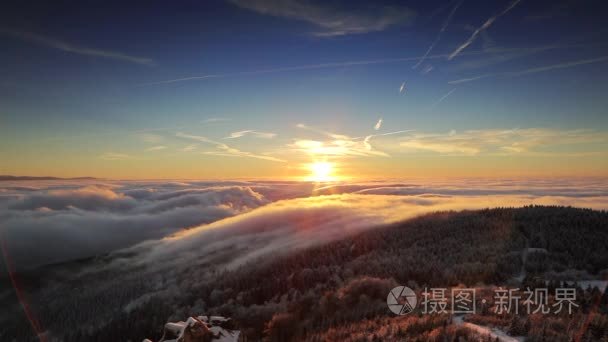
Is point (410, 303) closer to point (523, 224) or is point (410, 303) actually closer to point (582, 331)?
point (582, 331)

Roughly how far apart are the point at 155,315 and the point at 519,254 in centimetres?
13116

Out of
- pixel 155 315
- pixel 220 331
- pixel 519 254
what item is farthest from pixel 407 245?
pixel 155 315

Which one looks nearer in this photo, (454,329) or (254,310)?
(454,329)

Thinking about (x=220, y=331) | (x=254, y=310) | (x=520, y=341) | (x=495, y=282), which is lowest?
(x=254, y=310)

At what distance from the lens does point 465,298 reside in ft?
71.3

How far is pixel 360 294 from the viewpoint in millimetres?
34688

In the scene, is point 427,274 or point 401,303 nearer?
point 401,303

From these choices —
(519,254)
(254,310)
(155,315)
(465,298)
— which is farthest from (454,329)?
(155,315)

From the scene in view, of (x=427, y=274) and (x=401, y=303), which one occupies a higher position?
(x=401, y=303)

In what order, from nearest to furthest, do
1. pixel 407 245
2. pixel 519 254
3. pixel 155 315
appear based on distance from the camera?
pixel 519 254
pixel 407 245
pixel 155 315

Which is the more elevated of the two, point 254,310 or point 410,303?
point 410,303

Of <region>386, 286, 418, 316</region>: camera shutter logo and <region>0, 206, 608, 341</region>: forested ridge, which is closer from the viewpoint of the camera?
<region>0, 206, 608, 341</region>: forested ridge

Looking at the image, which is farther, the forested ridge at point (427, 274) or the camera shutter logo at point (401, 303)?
the camera shutter logo at point (401, 303)

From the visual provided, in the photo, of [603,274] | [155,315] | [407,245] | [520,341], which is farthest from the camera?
[155,315]
